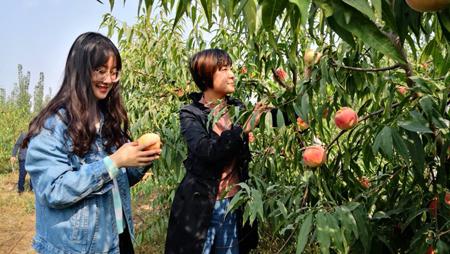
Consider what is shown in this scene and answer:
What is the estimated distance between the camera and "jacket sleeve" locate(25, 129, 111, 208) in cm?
116

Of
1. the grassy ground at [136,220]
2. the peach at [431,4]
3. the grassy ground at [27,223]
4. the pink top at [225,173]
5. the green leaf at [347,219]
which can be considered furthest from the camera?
the grassy ground at [27,223]

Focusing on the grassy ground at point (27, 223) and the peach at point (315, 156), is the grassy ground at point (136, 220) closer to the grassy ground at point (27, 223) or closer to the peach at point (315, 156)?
the grassy ground at point (27, 223)

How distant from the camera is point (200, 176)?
5.78 feet

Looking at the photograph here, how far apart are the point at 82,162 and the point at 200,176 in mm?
568

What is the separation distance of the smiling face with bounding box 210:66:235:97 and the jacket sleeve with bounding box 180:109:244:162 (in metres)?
0.17

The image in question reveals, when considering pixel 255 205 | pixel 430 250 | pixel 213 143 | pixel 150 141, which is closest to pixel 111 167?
pixel 150 141

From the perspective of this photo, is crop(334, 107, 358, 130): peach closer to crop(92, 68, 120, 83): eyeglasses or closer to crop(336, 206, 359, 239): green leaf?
crop(336, 206, 359, 239): green leaf

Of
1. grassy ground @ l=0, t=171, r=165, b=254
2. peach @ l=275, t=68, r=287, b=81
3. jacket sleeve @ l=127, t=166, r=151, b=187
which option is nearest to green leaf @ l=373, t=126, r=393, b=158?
jacket sleeve @ l=127, t=166, r=151, b=187

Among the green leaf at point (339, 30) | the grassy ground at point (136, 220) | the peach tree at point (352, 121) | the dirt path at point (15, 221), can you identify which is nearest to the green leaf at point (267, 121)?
the peach tree at point (352, 121)

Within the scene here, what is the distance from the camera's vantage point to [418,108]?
3.84 ft

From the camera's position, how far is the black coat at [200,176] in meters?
1.66

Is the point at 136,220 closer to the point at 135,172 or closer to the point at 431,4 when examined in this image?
the point at 135,172

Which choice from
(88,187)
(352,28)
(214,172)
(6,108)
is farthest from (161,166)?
(6,108)

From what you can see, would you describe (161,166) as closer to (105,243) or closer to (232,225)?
(232,225)
